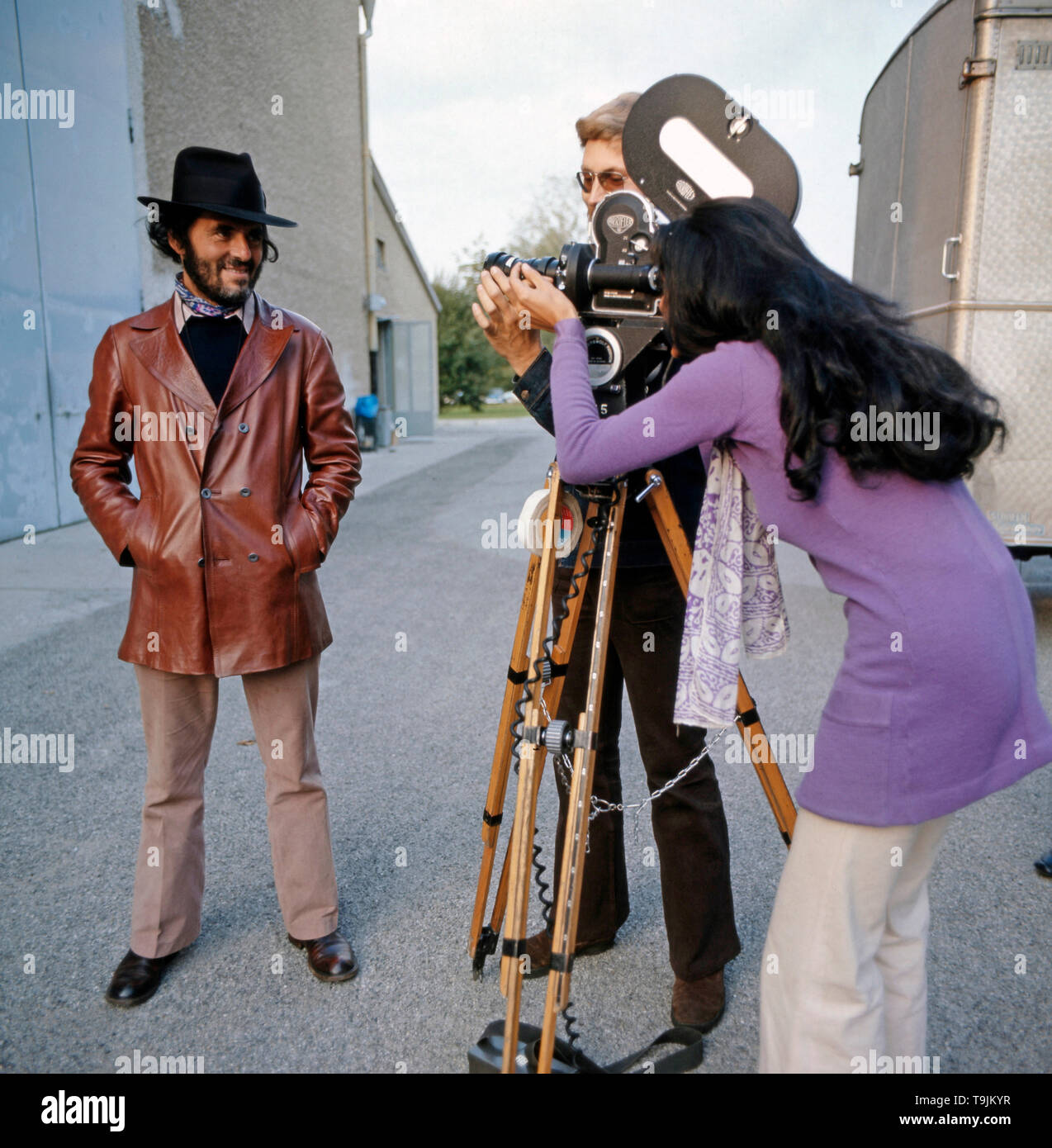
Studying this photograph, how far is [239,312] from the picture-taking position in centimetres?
271

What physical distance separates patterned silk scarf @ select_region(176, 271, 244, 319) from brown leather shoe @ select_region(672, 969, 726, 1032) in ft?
7.27

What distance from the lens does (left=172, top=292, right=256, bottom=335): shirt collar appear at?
2.67m

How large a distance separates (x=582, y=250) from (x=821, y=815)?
1.25 m

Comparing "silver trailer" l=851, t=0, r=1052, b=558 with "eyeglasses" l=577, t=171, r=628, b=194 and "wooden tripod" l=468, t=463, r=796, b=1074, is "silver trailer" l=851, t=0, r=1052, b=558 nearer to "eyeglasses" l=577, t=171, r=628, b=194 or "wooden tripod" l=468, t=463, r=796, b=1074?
"eyeglasses" l=577, t=171, r=628, b=194

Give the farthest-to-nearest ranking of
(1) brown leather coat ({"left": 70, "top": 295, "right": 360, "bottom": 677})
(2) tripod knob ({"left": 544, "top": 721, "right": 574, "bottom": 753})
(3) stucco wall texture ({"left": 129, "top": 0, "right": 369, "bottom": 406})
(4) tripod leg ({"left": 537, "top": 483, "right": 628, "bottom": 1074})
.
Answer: (3) stucco wall texture ({"left": 129, "top": 0, "right": 369, "bottom": 406}), (1) brown leather coat ({"left": 70, "top": 295, "right": 360, "bottom": 677}), (2) tripod knob ({"left": 544, "top": 721, "right": 574, "bottom": 753}), (4) tripod leg ({"left": 537, "top": 483, "right": 628, "bottom": 1074})

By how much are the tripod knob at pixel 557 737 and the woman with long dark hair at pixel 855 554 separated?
1.58 ft

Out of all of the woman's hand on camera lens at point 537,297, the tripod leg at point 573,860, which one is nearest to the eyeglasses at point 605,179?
the woman's hand on camera lens at point 537,297

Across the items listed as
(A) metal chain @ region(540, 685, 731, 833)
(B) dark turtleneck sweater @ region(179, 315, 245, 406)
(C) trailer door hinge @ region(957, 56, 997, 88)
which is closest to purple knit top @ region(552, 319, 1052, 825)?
(A) metal chain @ region(540, 685, 731, 833)

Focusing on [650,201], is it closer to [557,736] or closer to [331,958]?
[557,736]

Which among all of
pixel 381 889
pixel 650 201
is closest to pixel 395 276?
pixel 381 889

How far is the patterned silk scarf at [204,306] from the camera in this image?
267 cm

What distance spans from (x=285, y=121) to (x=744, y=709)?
16.3 meters
